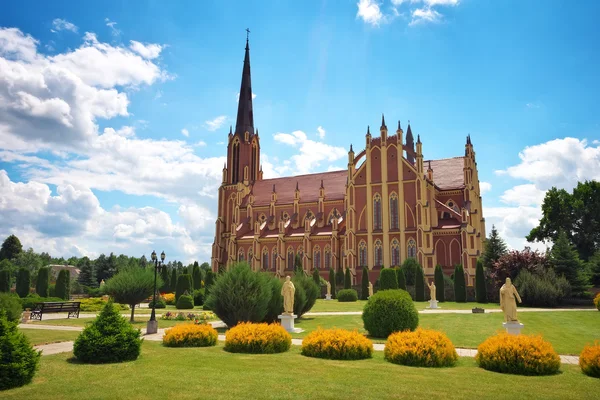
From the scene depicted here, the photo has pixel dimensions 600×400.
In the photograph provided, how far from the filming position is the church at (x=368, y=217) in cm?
4959

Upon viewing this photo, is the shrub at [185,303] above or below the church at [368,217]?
below

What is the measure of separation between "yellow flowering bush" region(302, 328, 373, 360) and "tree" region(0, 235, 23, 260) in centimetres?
11255

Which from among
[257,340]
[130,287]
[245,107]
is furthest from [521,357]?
[245,107]

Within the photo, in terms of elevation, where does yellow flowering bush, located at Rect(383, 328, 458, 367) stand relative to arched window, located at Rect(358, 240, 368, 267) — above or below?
below

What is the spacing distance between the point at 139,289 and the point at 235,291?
29.0ft

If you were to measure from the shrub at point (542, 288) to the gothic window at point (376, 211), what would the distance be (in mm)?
21302

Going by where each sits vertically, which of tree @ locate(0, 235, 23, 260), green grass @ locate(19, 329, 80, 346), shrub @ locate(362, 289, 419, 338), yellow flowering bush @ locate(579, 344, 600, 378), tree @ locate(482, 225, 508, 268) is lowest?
green grass @ locate(19, 329, 80, 346)

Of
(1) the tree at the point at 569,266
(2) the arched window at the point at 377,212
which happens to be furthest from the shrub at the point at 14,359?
(2) the arched window at the point at 377,212

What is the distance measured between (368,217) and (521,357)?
43032 mm

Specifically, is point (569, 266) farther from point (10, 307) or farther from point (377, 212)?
point (10, 307)

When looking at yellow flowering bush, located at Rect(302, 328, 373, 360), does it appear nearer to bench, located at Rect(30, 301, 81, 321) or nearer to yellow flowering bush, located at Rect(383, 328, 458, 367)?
yellow flowering bush, located at Rect(383, 328, 458, 367)

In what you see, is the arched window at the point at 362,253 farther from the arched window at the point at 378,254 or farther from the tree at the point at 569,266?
the tree at the point at 569,266

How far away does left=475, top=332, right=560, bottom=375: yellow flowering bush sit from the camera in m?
10.7

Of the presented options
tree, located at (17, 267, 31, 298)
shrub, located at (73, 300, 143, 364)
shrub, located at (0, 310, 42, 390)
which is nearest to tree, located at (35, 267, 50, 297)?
tree, located at (17, 267, 31, 298)
